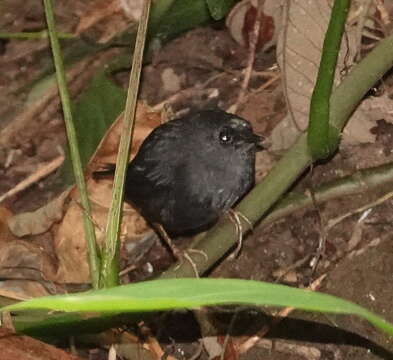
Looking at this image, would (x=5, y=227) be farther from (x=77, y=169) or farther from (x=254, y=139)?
(x=254, y=139)

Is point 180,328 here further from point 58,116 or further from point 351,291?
point 58,116

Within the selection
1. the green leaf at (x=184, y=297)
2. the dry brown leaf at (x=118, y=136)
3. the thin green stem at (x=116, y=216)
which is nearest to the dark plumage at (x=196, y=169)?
the dry brown leaf at (x=118, y=136)

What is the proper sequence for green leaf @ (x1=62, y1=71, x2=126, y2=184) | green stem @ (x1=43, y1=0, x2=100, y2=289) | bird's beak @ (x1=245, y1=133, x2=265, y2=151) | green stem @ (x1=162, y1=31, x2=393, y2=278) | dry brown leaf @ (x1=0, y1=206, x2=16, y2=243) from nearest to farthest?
green stem @ (x1=43, y1=0, x2=100, y2=289), green stem @ (x1=162, y1=31, x2=393, y2=278), bird's beak @ (x1=245, y1=133, x2=265, y2=151), green leaf @ (x1=62, y1=71, x2=126, y2=184), dry brown leaf @ (x1=0, y1=206, x2=16, y2=243)

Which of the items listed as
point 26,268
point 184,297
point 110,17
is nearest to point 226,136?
point 26,268

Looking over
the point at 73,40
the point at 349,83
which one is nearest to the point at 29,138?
the point at 73,40

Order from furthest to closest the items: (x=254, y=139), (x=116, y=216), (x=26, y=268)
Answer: (x=26, y=268) → (x=254, y=139) → (x=116, y=216)

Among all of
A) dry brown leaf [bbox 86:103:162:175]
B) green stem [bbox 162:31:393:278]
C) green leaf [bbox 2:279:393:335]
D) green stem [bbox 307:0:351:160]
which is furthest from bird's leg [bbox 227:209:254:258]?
green leaf [bbox 2:279:393:335]

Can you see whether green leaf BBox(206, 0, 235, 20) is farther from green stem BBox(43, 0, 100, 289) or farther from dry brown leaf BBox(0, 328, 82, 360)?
dry brown leaf BBox(0, 328, 82, 360)
